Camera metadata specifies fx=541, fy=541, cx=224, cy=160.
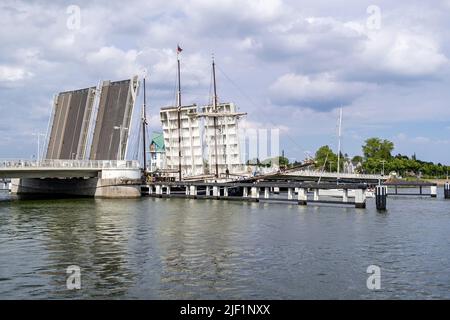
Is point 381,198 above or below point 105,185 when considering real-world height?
below

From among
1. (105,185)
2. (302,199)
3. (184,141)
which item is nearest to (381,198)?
(302,199)

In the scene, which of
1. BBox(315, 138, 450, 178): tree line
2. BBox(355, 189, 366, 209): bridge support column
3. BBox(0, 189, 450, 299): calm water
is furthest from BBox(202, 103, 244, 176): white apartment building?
BBox(0, 189, 450, 299): calm water

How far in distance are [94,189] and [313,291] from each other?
207 feet

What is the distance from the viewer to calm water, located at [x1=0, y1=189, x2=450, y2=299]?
57.6 ft

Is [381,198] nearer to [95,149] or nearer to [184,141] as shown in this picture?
[95,149]

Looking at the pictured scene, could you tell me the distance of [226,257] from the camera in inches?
930

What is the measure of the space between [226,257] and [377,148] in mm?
157704

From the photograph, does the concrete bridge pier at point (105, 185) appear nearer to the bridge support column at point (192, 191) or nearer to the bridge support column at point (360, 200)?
the bridge support column at point (192, 191)

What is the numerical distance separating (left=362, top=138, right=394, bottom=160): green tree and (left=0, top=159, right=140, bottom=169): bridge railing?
4341 inches

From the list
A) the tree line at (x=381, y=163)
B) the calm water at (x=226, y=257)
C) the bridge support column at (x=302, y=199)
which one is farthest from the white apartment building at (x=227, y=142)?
the calm water at (x=226, y=257)

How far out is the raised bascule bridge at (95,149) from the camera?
7150 centimetres

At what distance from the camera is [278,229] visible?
113 feet

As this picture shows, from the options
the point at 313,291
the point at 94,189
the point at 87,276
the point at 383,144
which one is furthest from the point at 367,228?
the point at 383,144

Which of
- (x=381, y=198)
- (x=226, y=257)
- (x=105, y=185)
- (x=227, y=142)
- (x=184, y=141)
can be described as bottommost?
(x=226, y=257)
